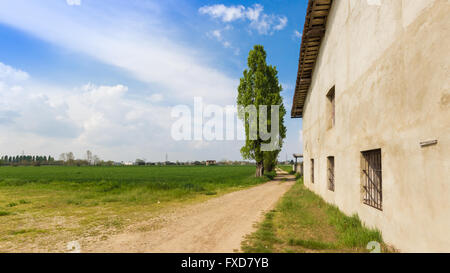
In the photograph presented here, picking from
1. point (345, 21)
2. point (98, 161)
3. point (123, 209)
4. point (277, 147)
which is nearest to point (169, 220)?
point (123, 209)

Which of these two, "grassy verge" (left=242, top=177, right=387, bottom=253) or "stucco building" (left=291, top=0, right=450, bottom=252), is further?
"grassy verge" (left=242, top=177, right=387, bottom=253)

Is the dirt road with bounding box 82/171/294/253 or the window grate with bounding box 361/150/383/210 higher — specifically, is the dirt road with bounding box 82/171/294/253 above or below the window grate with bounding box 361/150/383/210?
below

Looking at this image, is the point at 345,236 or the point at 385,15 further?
the point at 345,236

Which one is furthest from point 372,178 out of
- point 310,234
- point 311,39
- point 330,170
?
point 311,39

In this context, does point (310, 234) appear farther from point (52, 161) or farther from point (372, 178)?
point (52, 161)

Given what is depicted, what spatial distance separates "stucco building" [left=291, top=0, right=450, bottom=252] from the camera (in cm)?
368

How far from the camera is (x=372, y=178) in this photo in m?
6.57

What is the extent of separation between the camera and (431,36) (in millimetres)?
3840

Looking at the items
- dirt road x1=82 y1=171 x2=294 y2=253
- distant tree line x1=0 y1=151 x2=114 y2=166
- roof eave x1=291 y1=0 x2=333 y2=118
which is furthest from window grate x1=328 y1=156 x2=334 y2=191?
distant tree line x1=0 y1=151 x2=114 y2=166

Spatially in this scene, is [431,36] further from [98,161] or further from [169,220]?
[98,161]

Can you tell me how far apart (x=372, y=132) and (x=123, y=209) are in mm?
9677

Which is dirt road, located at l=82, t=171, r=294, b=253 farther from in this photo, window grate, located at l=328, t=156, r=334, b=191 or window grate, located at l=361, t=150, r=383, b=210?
window grate, located at l=328, t=156, r=334, b=191

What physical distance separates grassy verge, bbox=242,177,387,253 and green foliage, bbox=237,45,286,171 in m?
16.7

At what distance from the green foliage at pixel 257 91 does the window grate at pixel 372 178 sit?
739 inches
